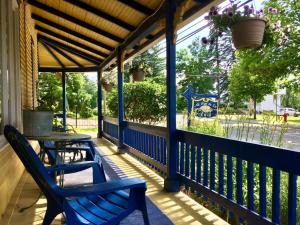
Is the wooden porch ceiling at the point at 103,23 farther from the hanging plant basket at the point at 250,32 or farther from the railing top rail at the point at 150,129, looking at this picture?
the railing top rail at the point at 150,129

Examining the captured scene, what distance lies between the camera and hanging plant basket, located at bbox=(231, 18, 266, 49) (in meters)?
2.49

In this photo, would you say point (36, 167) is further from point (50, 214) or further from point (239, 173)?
point (239, 173)

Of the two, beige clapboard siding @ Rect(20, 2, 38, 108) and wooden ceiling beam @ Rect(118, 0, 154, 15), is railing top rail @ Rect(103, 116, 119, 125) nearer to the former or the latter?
beige clapboard siding @ Rect(20, 2, 38, 108)

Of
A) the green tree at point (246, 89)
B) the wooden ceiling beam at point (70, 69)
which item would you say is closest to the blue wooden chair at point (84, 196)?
the green tree at point (246, 89)

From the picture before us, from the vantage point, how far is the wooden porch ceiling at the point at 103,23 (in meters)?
4.54

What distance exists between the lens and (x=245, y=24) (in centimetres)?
250

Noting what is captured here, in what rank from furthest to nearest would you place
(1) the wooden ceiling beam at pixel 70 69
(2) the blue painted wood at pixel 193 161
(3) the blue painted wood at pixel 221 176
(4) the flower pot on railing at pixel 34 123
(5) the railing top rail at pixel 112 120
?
(1) the wooden ceiling beam at pixel 70 69 < (5) the railing top rail at pixel 112 120 < (2) the blue painted wood at pixel 193 161 < (4) the flower pot on railing at pixel 34 123 < (3) the blue painted wood at pixel 221 176

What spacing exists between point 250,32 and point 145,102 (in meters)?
7.37

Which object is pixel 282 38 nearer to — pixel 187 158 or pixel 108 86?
pixel 187 158

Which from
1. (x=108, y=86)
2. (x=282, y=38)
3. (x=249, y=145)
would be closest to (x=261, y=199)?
(x=249, y=145)

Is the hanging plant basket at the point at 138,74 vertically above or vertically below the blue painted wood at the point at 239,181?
above

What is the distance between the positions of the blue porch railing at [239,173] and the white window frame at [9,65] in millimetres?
1942

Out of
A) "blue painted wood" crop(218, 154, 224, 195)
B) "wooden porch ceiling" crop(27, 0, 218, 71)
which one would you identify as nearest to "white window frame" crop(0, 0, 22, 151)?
"wooden porch ceiling" crop(27, 0, 218, 71)

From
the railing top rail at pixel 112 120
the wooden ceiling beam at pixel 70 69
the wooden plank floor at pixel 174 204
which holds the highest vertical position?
the wooden ceiling beam at pixel 70 69
